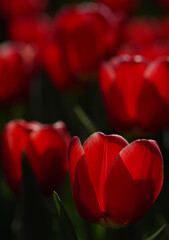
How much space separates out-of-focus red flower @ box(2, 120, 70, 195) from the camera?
673mm

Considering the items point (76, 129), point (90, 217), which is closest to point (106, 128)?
point (76, 129)

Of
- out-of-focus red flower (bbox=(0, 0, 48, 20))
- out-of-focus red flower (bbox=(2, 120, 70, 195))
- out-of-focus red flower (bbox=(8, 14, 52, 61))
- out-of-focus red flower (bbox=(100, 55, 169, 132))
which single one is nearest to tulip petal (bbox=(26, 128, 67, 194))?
out-of-focus red flower (bbox=(2, 120, 70, 195))

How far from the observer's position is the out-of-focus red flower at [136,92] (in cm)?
71

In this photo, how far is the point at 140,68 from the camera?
73 centimetres

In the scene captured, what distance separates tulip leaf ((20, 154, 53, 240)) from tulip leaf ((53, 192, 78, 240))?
0.20 feet

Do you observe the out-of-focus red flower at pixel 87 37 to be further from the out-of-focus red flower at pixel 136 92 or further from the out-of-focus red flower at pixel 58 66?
the out-of-focus red flower at pixel 136 92

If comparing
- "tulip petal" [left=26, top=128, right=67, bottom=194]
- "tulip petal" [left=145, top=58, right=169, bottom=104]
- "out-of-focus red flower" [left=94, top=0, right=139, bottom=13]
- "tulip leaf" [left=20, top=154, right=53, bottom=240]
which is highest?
"tulip petal" [left=145, top=58, right=169, bottom=104]

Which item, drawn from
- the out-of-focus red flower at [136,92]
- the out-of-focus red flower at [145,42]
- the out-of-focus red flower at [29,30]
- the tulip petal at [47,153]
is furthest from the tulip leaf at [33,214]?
the out-of-focus red flower at [29,30]

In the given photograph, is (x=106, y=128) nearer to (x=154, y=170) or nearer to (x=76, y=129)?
(x=76, y=129)

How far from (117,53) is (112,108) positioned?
286 millimetres

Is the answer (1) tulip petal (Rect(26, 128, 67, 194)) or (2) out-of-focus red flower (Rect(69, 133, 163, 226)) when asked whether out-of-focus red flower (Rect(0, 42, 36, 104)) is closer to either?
(1) tulip petal (Rect(26, 128, 67, 194))

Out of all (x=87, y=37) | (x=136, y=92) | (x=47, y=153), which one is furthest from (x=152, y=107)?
(x=87, y=37)

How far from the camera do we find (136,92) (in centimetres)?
73

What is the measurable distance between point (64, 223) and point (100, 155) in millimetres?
92
